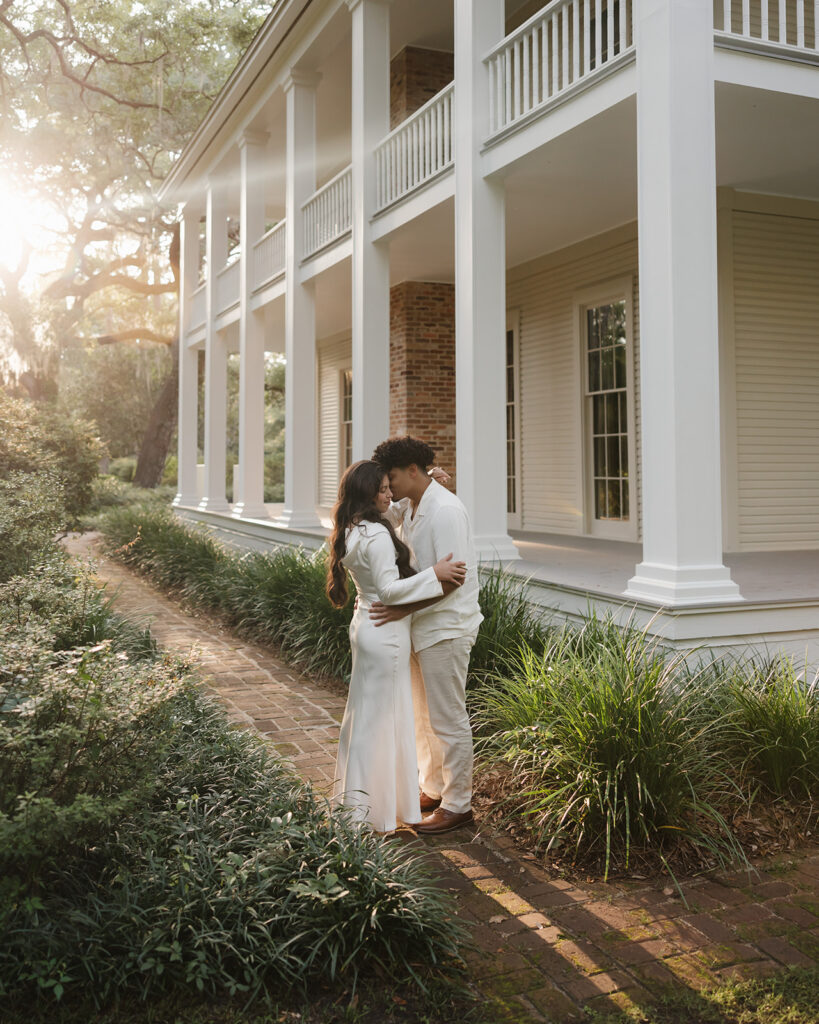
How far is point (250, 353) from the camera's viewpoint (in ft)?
50.6

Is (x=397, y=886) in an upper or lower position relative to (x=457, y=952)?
upper

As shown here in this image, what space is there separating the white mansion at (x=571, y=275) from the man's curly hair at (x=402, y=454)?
168 centimetres

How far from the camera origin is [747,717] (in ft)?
14.8

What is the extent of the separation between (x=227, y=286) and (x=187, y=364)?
13.2 ft

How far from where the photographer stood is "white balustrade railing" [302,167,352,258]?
11.7 metres

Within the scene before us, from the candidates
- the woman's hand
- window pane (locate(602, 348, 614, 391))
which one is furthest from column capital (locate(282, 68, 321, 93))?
the woman's hand

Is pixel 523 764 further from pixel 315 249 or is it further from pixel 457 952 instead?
pixel 315 249

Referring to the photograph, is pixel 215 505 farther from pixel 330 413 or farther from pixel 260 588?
pixel 260 588

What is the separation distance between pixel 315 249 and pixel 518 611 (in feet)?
25.8

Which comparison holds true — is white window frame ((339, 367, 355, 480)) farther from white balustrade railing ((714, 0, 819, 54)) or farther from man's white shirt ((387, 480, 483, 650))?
man's white shirt ((387, 480, 483, 650))

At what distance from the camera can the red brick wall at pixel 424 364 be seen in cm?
1301

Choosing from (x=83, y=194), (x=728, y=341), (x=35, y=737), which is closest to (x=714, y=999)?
(x=35, y=737)

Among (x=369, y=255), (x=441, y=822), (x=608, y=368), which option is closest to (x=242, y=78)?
(x=369, y=255)

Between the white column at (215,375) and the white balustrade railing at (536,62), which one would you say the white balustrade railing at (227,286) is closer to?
the white column at (215,375)
